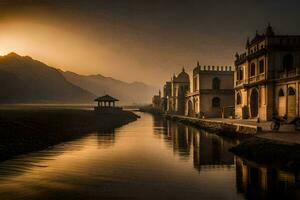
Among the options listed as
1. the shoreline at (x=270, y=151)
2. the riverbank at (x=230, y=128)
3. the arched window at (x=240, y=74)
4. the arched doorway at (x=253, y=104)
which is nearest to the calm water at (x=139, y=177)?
the shoreline at (x=270, y=151)

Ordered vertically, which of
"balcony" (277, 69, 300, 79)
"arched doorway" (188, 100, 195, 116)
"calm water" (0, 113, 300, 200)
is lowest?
"calm water" (0, 113, 300, 200)

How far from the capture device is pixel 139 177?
666 inches

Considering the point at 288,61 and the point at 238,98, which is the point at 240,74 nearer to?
the point at 238,98

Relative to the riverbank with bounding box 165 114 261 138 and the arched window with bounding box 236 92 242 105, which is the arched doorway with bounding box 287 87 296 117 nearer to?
the riverbank with bounding box 165 114 261 138

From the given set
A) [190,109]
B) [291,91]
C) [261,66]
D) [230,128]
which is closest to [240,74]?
[261,66]

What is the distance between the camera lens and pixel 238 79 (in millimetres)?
51125

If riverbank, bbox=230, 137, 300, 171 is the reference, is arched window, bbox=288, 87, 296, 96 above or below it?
above

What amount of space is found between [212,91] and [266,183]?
45736mm

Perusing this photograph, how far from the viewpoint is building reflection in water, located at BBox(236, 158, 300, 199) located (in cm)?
1345

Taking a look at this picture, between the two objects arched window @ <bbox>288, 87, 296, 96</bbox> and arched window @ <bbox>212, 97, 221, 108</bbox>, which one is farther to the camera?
arched window @ <bbox>212, 97, 221, 108</bbox>

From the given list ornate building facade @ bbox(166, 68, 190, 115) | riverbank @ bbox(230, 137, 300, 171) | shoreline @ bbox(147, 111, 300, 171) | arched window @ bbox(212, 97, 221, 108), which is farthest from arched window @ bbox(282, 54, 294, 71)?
ornate building facade @ bbox(166, 68, 190, 115)

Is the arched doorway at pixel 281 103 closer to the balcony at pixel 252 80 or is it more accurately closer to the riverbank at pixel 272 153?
the balcony at pixel 252 80

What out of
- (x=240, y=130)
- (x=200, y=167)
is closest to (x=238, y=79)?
(x=240, y=130)

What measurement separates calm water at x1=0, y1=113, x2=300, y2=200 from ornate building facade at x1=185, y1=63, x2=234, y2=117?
1387 inches
